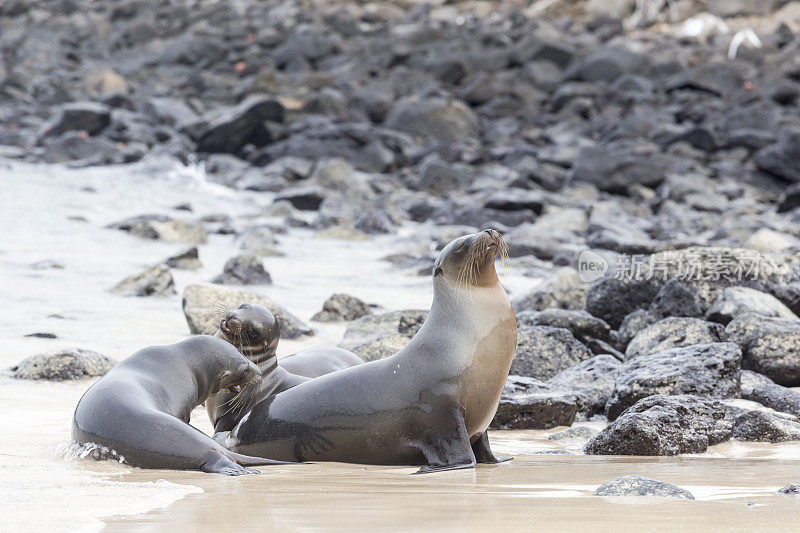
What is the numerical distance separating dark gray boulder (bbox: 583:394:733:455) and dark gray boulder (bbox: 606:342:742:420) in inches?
19.2

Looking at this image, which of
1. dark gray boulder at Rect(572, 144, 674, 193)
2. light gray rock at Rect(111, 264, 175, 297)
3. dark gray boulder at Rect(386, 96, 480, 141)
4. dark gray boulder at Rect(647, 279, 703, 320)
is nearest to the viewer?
dark gray boulder at Rect(647, 279, 703, 320)

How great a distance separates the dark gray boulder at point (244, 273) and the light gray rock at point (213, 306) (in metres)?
2.23

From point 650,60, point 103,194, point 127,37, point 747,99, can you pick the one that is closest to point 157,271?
point 103,194

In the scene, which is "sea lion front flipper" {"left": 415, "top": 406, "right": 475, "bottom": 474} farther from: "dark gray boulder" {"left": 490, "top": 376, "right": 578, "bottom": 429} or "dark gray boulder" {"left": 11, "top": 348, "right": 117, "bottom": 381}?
"dark gray boulder" {"left": 11, "top": 348, "right": 117, "bottom": 381}

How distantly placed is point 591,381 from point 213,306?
9.68 feet

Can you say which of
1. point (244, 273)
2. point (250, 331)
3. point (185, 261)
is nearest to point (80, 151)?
point (185, 261)

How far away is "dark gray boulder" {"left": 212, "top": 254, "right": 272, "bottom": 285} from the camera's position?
10.2 meters

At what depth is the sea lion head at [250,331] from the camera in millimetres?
5102

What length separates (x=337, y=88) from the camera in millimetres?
28344

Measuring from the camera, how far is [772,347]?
20.4 feet

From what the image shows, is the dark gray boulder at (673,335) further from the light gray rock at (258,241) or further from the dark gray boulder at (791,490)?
the light gray rock at (258,241)

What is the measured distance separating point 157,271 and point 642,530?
7.55m

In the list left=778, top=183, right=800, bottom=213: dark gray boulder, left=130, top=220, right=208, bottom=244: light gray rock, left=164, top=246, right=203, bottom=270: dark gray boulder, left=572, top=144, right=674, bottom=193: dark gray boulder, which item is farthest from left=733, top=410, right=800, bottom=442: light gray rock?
left=572, top=144, right=674, bottom=193: dark gray boulder

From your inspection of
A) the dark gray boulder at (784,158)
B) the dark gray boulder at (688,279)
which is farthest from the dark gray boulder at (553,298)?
the dark gray boulder at (784,158)
